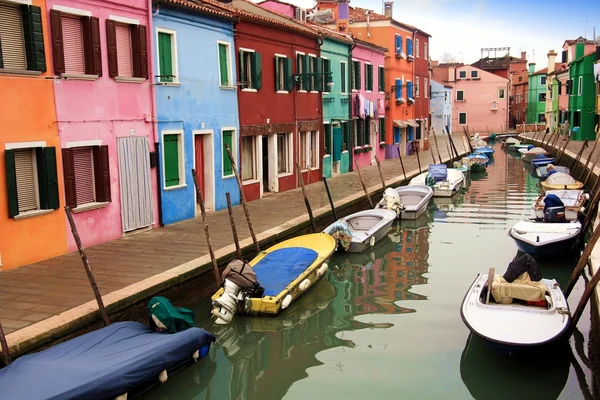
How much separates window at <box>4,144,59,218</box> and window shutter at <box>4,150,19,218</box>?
167mm

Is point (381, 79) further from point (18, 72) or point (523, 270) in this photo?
point (523, 270)

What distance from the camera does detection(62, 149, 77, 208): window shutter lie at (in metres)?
11.5

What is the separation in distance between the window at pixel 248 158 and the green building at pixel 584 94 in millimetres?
30846

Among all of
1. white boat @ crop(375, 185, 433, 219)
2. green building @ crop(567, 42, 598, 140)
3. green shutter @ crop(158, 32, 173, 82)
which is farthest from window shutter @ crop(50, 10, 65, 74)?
green building @ crop(567, 42, 598, 140)

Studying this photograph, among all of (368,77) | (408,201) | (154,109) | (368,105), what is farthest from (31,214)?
(368,77)

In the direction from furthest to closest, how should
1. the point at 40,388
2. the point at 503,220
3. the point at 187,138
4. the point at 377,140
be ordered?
the point at 377,140 → the point at 503,220 → the point at 187,138 → the point at 40,388

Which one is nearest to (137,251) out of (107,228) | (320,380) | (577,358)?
(107,228)

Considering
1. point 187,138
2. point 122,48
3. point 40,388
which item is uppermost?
point 122,48

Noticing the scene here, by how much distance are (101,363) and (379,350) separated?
3.99m

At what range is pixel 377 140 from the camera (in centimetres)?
3206

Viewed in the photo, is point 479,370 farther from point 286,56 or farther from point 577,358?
point 286,56

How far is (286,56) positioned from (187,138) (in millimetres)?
6496

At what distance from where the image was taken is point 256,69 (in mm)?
18266

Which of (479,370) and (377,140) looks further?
(377,140)
